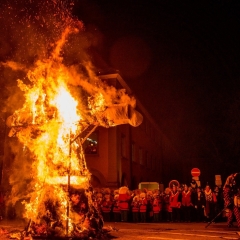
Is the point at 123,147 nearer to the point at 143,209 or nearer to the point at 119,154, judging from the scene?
the point at 119,154

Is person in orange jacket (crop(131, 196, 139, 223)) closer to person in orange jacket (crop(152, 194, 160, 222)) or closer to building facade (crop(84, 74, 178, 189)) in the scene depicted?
person in orange jacket (crop(152, 194, 160, 222))

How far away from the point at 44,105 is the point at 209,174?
125 feet

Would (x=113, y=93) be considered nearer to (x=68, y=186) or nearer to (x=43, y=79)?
(x=43, y=79)

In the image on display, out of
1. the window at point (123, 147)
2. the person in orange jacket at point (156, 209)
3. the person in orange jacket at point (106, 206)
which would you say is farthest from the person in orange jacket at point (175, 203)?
the window at point (123, 147)

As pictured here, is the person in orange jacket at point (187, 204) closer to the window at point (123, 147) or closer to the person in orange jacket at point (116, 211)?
the person in orange jacket at point (116, 211)

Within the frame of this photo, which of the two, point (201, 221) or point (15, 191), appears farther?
point (15, 191)

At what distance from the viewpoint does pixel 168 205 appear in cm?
1617

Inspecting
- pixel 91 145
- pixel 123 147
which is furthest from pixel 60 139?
pixel 123 147

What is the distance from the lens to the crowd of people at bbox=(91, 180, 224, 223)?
15.9 m

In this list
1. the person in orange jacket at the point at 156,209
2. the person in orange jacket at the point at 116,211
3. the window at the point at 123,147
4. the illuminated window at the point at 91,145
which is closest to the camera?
the person in orange jacket at the point at 156,209

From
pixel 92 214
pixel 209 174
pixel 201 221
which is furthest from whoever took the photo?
pixel 209 174

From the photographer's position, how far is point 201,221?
1594 centimetres

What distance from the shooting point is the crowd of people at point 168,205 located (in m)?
15.9

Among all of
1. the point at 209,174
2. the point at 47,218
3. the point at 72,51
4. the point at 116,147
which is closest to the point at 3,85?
the point at 72,51
